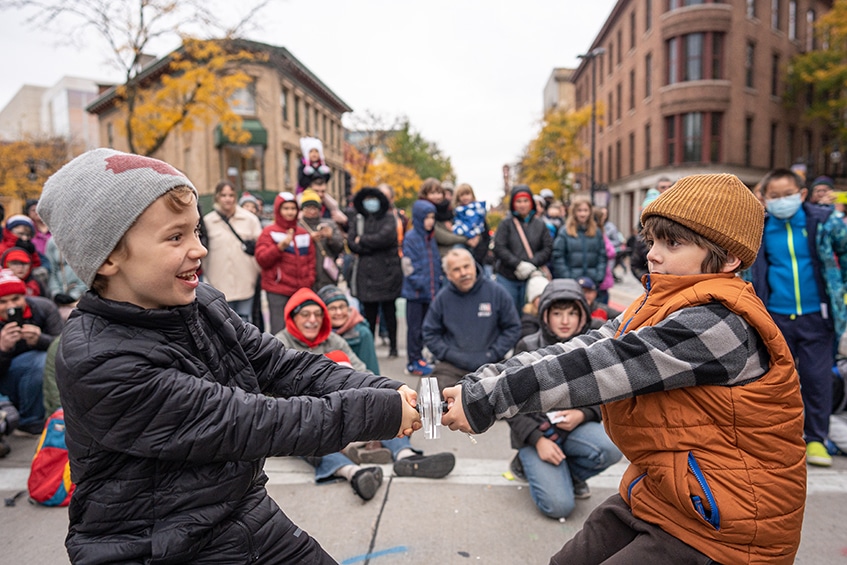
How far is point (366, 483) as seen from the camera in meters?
3.39

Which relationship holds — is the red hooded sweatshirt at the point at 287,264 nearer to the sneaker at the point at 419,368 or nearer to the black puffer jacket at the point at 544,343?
the sneaker at the point at 419,368

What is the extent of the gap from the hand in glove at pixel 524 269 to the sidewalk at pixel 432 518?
289 centimetres

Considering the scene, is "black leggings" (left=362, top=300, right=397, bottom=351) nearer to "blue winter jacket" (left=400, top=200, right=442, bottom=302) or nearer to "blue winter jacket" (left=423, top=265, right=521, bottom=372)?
"blue winter jacket" (left=400, top=200, right=442, bottom=302)

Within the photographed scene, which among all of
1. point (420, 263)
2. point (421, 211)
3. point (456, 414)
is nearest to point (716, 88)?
point (421, 211)

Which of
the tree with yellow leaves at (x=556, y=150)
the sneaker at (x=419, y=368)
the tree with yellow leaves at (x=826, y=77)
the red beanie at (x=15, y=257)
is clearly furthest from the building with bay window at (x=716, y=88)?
the red beanie at (x=15, y=257)

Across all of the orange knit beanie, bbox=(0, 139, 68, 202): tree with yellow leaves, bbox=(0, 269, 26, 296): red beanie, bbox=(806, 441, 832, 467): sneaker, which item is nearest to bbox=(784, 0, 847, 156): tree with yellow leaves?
bbox=(806, 441, 832, 467): sneaker

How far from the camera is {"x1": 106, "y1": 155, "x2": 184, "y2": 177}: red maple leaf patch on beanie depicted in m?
1.52

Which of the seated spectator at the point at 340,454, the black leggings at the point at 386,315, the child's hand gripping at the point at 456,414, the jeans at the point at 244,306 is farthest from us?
the black leggings at the point at 386,315

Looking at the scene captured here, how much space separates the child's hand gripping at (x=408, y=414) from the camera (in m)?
1.77

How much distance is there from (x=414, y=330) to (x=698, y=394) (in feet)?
16.5

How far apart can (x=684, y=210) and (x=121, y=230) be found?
1637 millimetres

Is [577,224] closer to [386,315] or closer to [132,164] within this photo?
[386,315]

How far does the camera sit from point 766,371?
1.69 m

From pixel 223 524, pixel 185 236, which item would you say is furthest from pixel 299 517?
pixel 185 236
